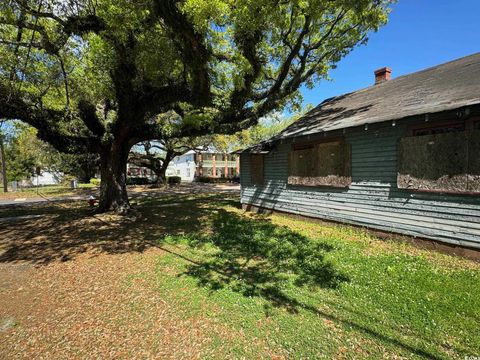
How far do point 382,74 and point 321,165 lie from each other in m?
6.36

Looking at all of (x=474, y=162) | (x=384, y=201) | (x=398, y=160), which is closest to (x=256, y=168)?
(x=384, y=201)

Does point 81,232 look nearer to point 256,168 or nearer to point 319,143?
point 256,168

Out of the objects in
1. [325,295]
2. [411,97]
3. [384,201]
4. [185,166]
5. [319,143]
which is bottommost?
[325,295]

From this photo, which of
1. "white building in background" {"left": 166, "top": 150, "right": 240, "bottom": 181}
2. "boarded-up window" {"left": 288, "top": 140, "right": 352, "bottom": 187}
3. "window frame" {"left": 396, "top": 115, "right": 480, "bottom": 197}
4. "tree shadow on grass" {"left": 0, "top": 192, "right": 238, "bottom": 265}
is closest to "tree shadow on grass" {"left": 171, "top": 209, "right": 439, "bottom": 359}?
"tree shadow on grass" {"left": 0, "top": 192, "right": 238, "bottom": 265}

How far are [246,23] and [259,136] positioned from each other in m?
36.9

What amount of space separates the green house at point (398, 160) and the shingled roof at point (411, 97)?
4 centimetres

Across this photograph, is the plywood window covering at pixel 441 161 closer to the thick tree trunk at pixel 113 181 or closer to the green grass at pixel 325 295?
the green grass at pixel 325 295

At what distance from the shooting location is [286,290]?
4516 millimetres

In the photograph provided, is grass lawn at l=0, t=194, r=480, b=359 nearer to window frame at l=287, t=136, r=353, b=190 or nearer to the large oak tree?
window frame at l=287, t=136, r=353, b=190

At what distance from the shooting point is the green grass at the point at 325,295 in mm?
3174

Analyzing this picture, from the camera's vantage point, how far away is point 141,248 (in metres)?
7.16

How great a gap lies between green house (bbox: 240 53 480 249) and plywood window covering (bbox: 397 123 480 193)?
0.7 inches

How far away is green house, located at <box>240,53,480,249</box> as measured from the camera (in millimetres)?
5910

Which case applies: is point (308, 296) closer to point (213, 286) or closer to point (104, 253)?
point (213, 286)
